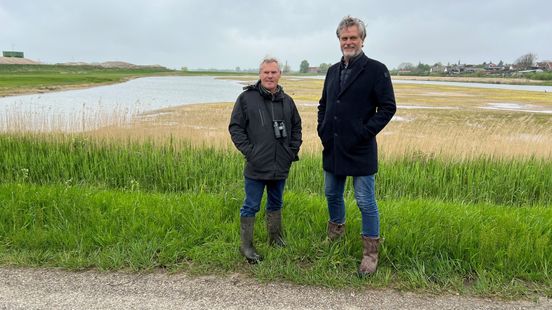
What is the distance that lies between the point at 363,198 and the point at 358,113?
72 cm

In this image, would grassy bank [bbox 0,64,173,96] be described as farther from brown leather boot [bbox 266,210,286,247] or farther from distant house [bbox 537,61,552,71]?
distant house [bbox 537,61,552,71]

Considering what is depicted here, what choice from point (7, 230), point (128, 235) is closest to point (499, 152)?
point (128, 235)

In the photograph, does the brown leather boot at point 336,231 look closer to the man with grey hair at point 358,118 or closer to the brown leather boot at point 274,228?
the man with grey hair at point 358,118

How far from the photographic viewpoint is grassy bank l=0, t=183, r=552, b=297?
3500 millimetres

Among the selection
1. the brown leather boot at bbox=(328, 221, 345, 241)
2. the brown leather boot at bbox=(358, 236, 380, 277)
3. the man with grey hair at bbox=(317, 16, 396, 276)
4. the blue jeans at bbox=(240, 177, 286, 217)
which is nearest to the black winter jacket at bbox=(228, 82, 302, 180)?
the blue jeans at bbox=(240, 177, 286, 217)

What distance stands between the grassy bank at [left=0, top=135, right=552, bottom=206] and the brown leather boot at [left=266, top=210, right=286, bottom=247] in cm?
158

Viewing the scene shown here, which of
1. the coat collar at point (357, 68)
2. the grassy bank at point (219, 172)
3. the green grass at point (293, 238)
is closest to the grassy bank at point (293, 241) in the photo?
the green grass at point (293, 238)

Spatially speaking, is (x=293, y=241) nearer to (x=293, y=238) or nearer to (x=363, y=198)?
(x=293, y=238)

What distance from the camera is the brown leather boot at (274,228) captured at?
4074mm

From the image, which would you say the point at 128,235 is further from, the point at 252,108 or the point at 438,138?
the point at 438,138

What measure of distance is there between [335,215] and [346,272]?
1.94 ft

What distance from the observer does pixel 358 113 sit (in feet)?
11.1

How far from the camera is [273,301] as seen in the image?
3.11 metres

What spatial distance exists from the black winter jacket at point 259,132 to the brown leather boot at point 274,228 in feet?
1.71
